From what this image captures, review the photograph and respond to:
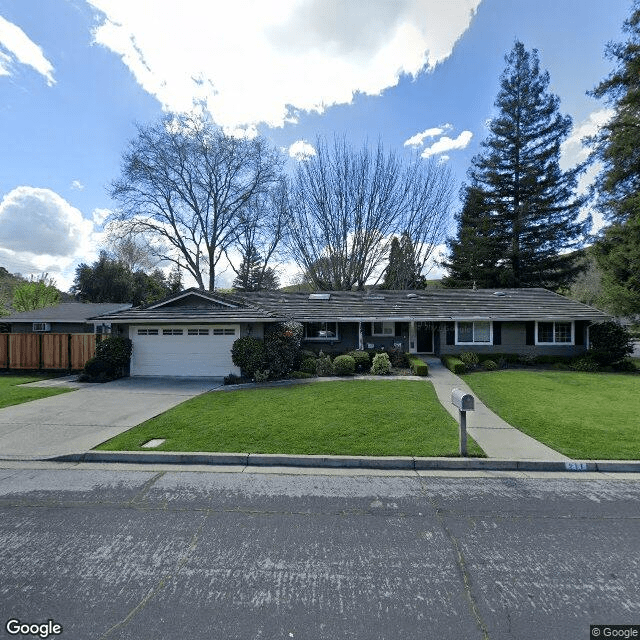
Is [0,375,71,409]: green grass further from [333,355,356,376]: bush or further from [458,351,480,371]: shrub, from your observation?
[458,351,480,371]: shrub

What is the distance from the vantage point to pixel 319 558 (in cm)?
359

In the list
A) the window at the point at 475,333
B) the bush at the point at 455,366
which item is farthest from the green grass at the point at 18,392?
the window at the point at 475,333

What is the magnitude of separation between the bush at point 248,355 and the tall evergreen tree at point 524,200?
24834mm

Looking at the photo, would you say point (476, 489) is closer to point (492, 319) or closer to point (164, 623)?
point (164, 623)

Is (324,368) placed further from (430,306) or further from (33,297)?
(33,297)

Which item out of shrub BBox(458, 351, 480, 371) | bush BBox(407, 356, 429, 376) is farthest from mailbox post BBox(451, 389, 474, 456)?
shrub BBox(458, 351, 480, 371)

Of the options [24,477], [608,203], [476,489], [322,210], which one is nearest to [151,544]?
[24,477]

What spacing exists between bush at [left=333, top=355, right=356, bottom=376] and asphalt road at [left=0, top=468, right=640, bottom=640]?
1006 centimetres

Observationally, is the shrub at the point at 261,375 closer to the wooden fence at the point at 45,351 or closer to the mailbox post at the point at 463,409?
the wooden fence at the point at 45,351

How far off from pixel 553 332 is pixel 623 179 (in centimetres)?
1208

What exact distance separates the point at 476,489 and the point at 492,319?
14989mm

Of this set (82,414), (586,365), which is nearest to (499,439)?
(82,414)

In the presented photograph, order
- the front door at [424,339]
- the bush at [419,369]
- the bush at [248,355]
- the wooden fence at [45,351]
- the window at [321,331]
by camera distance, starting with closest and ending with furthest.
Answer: the bush at [248,355], the bush at [419,369], the wooden fence at [45,351], the window at [321,331], the front door at [424,339]

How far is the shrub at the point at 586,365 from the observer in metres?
16.8
